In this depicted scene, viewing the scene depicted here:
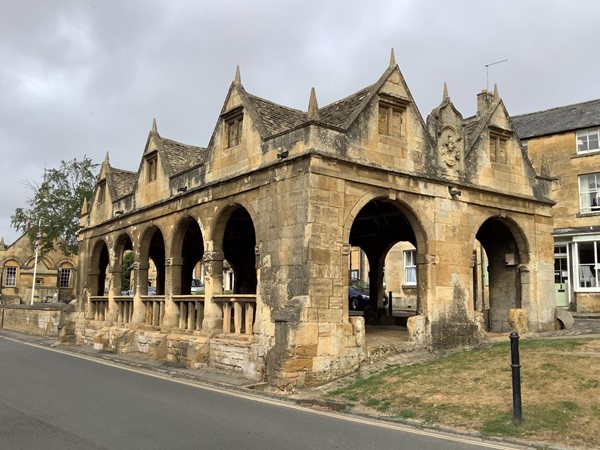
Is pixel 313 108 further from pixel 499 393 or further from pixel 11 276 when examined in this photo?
pixel 11 276

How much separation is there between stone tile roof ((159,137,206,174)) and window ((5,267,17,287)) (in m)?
40.8

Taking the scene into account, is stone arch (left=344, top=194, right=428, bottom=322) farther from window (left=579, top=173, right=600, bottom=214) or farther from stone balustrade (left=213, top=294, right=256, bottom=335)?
window (left=579, top=173, right=600, bottom=214)

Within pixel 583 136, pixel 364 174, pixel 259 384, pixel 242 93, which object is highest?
pixel 583 136

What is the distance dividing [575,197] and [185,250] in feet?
62.1

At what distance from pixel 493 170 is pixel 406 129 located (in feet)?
12.2

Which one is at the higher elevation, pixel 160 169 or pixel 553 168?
pixel 553 168

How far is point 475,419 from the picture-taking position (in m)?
8.11

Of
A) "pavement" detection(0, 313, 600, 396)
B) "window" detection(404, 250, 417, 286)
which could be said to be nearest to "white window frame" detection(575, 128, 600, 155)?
"window" detection(404, 250, 417, 286)

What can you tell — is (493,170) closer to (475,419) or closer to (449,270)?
(449,270)

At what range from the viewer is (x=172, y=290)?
17094mm

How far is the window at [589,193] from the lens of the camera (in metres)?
26.5

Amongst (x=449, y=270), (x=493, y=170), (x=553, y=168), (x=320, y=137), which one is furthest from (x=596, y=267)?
(x=320, y=137)

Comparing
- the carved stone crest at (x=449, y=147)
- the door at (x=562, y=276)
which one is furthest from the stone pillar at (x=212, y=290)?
the door at (x=562, y=276)

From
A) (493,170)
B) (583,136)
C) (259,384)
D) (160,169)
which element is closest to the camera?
(259,384)
